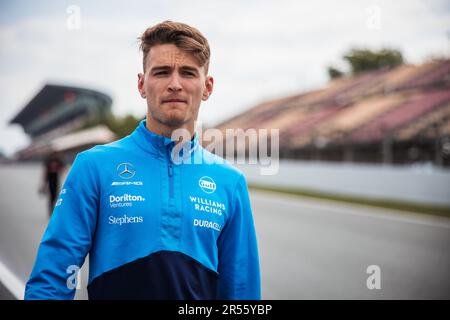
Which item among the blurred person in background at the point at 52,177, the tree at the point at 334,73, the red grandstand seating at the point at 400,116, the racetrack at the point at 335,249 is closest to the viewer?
the racetrack at the point at 335,249

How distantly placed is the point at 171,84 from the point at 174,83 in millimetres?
11

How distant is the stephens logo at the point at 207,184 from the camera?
170 cm

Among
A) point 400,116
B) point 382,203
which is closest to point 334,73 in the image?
point 400,116

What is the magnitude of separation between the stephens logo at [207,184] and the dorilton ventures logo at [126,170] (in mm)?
252

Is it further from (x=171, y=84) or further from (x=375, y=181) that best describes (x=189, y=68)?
(x=375, y=181)

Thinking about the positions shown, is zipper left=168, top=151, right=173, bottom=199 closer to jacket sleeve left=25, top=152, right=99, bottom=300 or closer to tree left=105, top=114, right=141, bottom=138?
jacket sleeve left=25, top=152, right=99, bottom=300

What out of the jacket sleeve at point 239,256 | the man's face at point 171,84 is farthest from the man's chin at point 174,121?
the jacket sleeve at point 239,256

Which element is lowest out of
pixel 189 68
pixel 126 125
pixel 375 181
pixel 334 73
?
pixel 189 68

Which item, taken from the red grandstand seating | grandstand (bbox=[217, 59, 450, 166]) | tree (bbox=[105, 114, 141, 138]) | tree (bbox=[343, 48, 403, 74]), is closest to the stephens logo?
tree (bbox=[105, 114, 141, 138])

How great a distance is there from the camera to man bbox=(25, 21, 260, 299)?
1.53 meters

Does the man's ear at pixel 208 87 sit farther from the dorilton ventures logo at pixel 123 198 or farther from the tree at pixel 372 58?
the tree at pixel 372 58

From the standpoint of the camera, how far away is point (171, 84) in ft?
5.26

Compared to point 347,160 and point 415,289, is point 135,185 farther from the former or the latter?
point 347,160

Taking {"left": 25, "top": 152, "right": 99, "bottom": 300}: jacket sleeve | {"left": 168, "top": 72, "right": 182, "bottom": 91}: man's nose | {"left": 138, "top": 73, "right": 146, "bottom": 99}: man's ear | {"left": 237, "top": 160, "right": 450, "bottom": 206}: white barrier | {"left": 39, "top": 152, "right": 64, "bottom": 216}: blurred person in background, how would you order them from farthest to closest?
{"left": 237, "top": 160, "right": 450, "bottom": 206}: white barrier < {"left": 39, "top": 152, "right": 64, "bottom": 216}: blurred person in background < {"left": 138, "top": 73, "right": 146, "bottom": 99}: man's ear < {"left": 168, "top": 72, "right": 182, "bottom": 91}: man's nose < {"left": 25, "top": 152, "right": 99, "bottom": 300}: jacket sleeve
